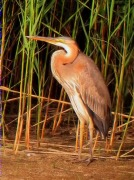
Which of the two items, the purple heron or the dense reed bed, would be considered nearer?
the dense reed bed

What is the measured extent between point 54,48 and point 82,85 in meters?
0.94

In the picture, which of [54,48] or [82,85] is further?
[54,48]

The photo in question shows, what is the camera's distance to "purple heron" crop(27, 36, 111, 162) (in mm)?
4008

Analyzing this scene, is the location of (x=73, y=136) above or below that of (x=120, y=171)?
below

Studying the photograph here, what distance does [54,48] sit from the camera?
493 cm

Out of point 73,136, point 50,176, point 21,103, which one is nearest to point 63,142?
point 73,136

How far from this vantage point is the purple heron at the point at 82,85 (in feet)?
13.2

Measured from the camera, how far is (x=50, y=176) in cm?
365

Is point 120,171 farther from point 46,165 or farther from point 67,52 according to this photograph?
point 67,52

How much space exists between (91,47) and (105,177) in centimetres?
118

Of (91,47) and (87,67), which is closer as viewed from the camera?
(87,67)

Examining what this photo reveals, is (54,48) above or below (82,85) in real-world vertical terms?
below

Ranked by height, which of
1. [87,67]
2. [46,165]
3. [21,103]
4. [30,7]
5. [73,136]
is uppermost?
[30,7]

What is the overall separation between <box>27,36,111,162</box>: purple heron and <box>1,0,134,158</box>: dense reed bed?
8cm
